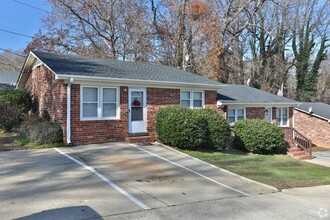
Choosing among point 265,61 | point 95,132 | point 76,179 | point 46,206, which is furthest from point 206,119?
point 265,61

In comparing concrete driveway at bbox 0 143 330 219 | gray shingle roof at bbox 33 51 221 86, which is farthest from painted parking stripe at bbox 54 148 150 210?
gray shingle roof at bbox 33 51 221 86

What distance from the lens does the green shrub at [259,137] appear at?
15.8 meters

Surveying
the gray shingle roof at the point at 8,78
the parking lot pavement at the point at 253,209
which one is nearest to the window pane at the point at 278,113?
the parking lot pavement at the point at 253,209

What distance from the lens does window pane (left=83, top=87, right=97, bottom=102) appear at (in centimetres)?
1325

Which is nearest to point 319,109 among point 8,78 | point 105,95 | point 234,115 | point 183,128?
point 234,115

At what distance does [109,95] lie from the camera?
13953 mm

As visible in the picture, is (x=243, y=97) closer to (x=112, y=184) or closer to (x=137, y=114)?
(x=137, y=114)

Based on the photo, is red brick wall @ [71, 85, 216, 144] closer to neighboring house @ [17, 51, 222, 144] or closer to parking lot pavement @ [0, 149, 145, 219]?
neighboring house @ [17, 51, 222, 144]

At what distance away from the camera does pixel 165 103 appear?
15.7 m

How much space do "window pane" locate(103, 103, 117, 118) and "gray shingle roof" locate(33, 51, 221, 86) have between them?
126 centimetres

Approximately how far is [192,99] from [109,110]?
4.99m

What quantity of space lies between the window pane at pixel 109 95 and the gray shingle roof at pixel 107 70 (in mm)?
643

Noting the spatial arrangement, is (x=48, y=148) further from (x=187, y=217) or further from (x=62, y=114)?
(x=187, y=217)

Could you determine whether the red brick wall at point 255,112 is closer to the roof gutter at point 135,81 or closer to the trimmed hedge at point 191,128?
the roof gutter at point 135,81
